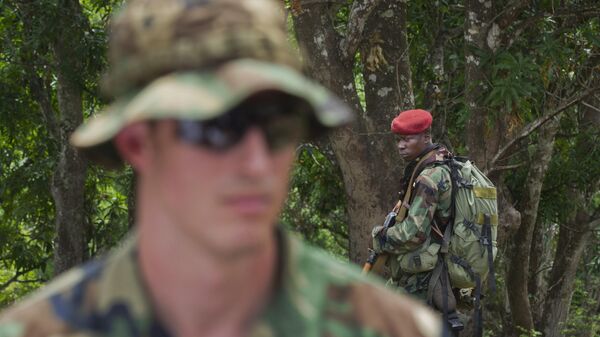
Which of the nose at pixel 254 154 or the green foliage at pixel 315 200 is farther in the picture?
the green foliage at pixel 315 200

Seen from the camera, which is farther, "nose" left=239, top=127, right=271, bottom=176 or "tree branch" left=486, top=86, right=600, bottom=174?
"tree branch" left=486, top=86, right=600, bottom=174

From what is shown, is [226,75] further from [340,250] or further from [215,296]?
[340,250]

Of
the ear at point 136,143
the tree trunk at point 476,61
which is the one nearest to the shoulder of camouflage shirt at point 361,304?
the ear at point 136,143

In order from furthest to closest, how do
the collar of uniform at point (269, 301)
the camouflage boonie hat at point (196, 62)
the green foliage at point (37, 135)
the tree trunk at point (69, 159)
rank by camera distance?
the green foliage at point (37, 135), the tree trunk at point (69, 159), the collar of uniform at point (269, 301), the camouflage boonie hat at point (196, 62)

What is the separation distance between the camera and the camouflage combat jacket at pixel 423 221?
678 centimetres

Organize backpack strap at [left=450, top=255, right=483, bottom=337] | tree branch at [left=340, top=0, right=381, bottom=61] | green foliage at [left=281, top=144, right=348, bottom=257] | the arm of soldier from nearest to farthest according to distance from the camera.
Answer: the arm of soldier < backpack strap at [left=450, top=255, right=483, bottom=337] < tree branch at [left=340, top=0, right=381, bottom=61] < green foliage at [left=281, top=144, right=348, bottom=257]

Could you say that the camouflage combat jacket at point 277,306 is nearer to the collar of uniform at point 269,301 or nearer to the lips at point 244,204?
the collar of uniform at point 269,301

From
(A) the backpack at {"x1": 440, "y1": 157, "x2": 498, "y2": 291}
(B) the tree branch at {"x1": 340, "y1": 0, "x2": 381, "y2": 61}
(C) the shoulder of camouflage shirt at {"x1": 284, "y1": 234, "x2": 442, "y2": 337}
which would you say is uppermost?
(B) the tree branch at {"x1": 340, "y1": 0, "x2": 381, "y2": 61}

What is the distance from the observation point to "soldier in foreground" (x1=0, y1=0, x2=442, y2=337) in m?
1.51

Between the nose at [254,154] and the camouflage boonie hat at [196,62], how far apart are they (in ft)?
0.21

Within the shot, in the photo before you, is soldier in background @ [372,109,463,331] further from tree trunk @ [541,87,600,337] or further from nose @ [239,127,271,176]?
tree trunk @ [541,87,600,337]

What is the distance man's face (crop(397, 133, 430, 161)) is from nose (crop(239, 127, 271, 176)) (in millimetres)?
5495

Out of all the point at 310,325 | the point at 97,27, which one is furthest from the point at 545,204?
the point at 310,325

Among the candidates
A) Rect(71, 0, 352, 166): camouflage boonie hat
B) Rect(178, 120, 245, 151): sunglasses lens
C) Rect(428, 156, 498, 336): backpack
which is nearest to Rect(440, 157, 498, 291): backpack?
Rect(428, 156, 498, 336): backpack
